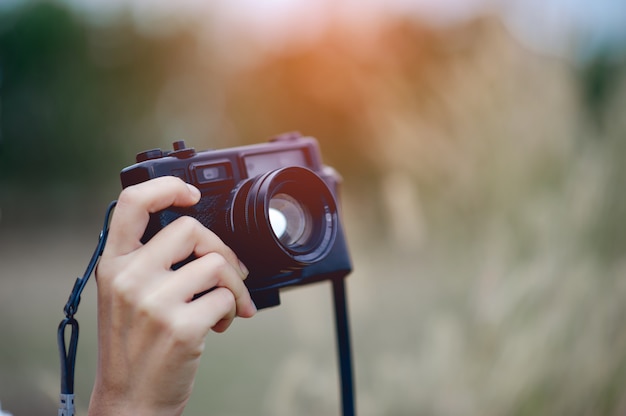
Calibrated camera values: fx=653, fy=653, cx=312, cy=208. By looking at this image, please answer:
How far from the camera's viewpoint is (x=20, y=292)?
52.4 inches

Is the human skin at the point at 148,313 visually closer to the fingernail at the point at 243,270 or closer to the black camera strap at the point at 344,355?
the fingernail at the point at 243,270

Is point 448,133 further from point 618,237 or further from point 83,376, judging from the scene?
point 83,376

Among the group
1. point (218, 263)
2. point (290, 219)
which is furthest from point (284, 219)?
point (218, 263)

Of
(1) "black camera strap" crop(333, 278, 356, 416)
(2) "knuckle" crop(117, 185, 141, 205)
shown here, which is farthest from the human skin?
(1) "black camera strap" crop(333, 278, 356, 416)

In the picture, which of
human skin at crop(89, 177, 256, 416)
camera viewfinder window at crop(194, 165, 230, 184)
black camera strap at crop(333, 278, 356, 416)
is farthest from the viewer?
black camera strap at crop(333, 278, 356, 416)

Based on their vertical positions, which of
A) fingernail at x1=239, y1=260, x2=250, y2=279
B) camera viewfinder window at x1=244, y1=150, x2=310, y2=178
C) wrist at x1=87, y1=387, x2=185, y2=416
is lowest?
wrist at x1=87, y1=387, x2=185, y2=416

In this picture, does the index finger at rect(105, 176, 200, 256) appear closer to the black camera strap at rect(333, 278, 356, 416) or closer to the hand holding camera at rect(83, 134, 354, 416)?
the hand holding camera at rect(83, 134, 354, 416)

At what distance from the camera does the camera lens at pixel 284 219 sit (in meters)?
0.53

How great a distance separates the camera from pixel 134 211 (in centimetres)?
46

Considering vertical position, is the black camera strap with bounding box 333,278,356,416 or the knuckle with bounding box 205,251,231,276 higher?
the knuckle with bounding box 205,251,231,276

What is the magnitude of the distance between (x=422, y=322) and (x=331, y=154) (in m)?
0.57

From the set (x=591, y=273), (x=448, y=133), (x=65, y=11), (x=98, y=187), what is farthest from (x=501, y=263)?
(x=65, y=11)

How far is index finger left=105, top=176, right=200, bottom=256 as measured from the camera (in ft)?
1.48

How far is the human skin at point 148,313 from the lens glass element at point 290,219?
13cm
